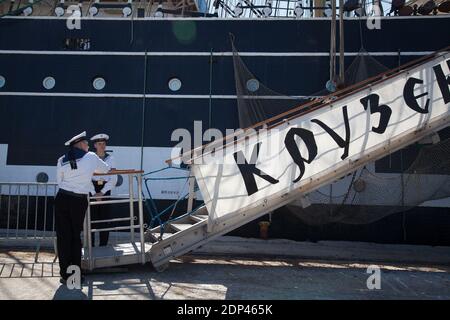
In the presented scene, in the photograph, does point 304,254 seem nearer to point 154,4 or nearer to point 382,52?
point 382,52

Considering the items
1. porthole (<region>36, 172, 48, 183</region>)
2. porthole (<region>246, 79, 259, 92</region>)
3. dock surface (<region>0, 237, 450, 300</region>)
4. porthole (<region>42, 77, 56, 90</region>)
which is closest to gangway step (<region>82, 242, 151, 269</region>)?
dock surface (<region>0, 237, 450, 300</region>)

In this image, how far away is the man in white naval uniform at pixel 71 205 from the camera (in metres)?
4.55

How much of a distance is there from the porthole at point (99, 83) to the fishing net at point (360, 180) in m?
2.85

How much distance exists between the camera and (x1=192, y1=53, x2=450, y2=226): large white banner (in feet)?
17.3

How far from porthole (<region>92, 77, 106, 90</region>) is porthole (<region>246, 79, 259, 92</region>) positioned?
3049mm

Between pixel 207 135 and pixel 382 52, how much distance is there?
3841 millimetres

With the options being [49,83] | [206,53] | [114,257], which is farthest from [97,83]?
[114,257]

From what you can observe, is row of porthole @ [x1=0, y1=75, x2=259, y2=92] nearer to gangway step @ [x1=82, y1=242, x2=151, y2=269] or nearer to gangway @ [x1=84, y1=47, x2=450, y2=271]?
gangway @ [x1=84, y1=47, x2=450, y2=271]

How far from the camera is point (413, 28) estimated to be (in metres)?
8.34

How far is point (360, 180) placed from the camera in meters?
7.47

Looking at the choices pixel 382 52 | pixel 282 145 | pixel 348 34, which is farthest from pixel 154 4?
pixel 282 145

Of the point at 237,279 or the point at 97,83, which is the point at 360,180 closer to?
the point at 237,279

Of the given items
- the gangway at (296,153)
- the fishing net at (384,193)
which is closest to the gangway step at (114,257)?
the gangway at (296,153)

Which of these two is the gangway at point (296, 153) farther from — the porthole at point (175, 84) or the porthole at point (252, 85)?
the porthole at point (175, 84)
